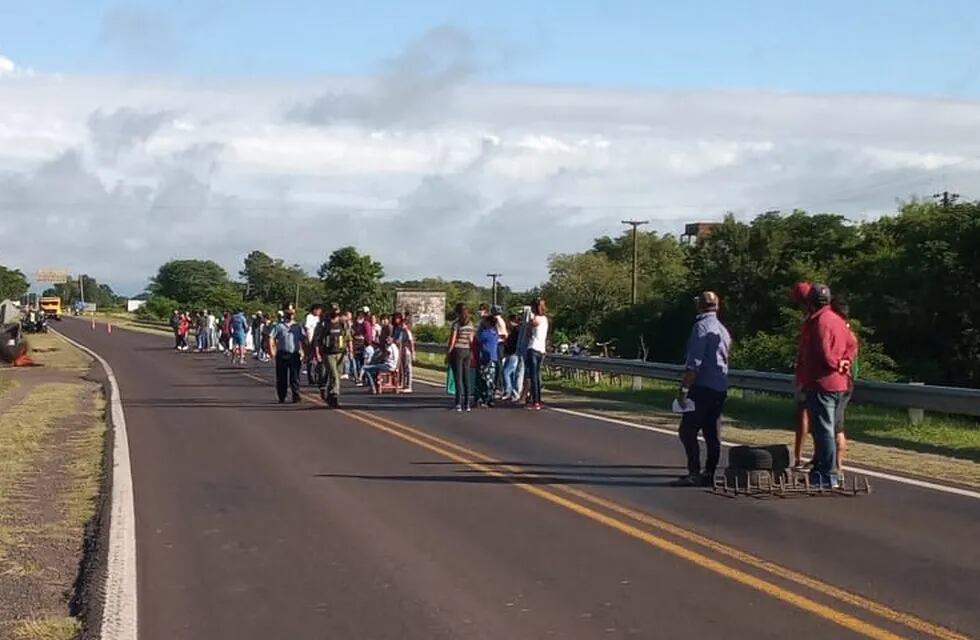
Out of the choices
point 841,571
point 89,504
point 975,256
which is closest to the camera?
point 841,571

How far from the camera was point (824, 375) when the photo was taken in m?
11.6

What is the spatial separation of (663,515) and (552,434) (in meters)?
6.65

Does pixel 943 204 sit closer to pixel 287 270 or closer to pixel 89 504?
pixel 89 504

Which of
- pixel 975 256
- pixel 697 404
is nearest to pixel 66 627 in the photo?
pixel 697 404

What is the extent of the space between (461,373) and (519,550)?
12.5 meters

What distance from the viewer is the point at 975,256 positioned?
40.0 metres

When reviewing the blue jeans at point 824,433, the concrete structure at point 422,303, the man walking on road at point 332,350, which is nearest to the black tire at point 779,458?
the blue jeans at point 824,433

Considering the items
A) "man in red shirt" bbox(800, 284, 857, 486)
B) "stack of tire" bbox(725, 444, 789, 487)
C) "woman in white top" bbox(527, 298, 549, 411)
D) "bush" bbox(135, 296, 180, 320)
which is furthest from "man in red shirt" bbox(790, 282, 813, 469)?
"bush" bbox(135, 296, 180, 320)

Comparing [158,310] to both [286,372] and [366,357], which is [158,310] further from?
[286,372]

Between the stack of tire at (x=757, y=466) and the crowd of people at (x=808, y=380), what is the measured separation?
305 mm

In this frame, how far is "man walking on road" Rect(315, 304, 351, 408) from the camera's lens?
71.7 ft

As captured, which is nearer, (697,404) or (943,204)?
(697,404)

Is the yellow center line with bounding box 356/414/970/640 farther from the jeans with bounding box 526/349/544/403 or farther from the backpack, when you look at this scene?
the backpack

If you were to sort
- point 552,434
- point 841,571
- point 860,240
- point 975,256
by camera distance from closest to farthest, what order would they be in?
point 841,571
point 552,434
point 975,256
point 860,240
